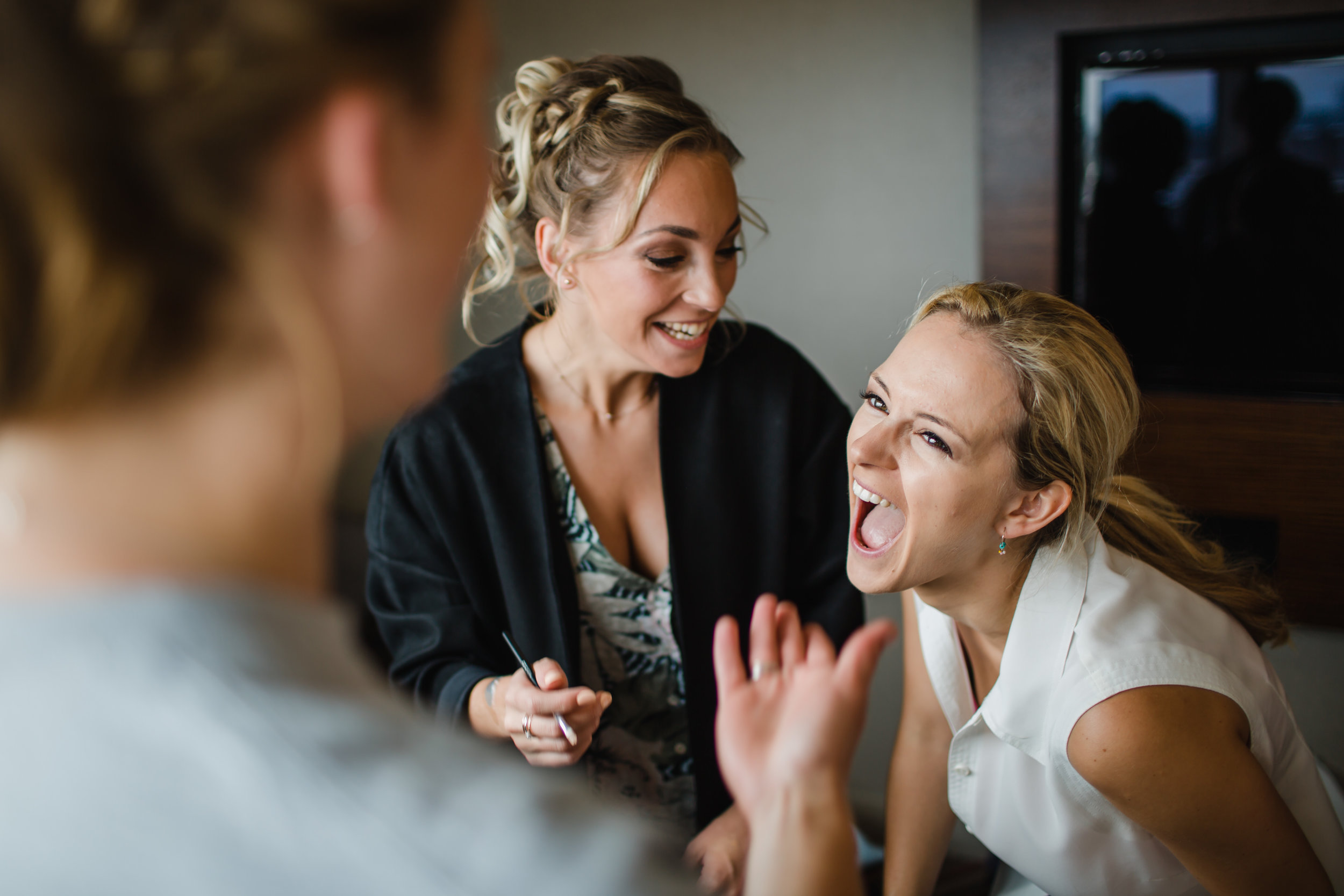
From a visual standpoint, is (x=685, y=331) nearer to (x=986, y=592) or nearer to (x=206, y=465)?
(x=986, y=592)

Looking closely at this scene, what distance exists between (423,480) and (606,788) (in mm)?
538

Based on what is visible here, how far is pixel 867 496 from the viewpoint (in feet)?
4.33

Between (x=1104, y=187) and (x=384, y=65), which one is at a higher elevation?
(x=384, y=65)

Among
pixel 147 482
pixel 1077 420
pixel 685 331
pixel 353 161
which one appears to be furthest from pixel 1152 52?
pixel 147 482

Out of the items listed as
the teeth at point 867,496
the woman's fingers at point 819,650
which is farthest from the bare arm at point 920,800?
the woman's fingers at point 819,650

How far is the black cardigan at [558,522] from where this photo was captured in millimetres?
1388

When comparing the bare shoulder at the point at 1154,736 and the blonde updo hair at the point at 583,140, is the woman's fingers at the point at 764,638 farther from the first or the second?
the blonde updo hair at the point at 583,140

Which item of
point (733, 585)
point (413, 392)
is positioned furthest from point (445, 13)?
point (733, 585)

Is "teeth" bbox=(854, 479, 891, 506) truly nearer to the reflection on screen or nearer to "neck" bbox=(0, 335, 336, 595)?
"neck" bbox=(0, 335, 336, 595)

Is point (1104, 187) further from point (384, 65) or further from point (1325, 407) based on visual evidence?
point (384, 65)

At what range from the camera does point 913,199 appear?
241 cm

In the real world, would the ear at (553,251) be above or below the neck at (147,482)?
below

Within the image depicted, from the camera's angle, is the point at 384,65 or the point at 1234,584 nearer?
the point at 384,65

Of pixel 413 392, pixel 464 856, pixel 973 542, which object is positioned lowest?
pixel 973 542
